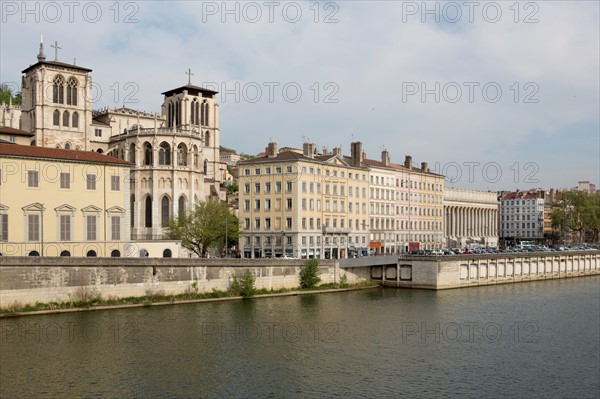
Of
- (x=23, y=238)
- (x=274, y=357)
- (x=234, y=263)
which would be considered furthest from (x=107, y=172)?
(x=274, y=357)

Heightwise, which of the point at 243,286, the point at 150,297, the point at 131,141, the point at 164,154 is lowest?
the point at 150,297

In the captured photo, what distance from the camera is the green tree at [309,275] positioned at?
64562 millimetres

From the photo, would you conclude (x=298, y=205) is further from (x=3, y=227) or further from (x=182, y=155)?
(x=3, y=227)

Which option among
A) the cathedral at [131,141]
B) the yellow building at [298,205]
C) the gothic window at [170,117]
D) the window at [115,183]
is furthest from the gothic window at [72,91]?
the window at [115,183]

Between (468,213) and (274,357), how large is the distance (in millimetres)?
101532

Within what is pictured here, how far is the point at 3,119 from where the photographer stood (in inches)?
3777

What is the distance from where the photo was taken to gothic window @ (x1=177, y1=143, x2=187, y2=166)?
3370 inches

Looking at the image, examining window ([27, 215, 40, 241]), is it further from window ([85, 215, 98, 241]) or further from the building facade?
the building facade

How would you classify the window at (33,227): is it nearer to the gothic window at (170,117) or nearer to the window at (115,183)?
the window at (115,183)

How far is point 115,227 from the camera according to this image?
57625 mm

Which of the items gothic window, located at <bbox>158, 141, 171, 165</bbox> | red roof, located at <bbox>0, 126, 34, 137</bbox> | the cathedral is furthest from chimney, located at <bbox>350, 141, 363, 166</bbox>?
red roof, located at <bbox>0, 126, 34, 137</bbox>

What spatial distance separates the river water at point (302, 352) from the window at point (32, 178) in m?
12.9

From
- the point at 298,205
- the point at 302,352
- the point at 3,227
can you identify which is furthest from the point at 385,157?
the point at 302,352

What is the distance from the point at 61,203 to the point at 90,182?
10.7ft
